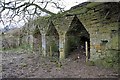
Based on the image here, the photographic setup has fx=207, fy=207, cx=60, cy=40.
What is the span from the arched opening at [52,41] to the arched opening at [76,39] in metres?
1.21

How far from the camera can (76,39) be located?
35.4 ft

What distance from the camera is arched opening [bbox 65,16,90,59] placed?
9.98m

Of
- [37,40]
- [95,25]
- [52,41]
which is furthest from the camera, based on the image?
[37,40]

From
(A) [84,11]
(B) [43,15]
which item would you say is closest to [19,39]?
(B) [43,15]

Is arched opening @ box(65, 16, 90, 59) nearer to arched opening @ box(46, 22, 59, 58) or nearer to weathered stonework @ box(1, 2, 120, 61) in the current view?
weathered stonework @ box(1, 2, 120, 61)

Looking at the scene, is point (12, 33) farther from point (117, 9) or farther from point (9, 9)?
point (117, 9)

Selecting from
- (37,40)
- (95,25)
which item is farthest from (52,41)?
(95,25)

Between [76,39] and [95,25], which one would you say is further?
[76,39]

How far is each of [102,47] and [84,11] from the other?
5.72 ft

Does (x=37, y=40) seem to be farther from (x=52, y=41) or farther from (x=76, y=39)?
(x=76, y=39)

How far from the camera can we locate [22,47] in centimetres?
1822

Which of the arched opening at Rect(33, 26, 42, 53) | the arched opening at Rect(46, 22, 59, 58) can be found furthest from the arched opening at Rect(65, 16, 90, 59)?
the arched opening at Rect(33, 26, 42, 53)

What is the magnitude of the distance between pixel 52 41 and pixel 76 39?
1.94m

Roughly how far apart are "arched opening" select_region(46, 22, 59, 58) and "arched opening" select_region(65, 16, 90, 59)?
1.21 metres
